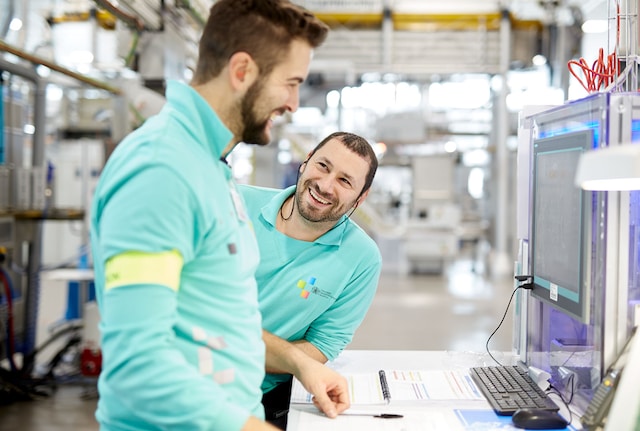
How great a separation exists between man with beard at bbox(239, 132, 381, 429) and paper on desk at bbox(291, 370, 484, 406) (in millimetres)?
145

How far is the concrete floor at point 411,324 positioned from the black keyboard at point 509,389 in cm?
185

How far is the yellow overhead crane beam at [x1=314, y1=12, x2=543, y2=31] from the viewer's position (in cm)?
899

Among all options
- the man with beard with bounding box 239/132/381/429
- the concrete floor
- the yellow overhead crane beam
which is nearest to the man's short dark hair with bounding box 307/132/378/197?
the man with beard with bounding box 239/132/381/429

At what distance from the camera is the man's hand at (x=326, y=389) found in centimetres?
146

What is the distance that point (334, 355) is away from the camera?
1.84 m

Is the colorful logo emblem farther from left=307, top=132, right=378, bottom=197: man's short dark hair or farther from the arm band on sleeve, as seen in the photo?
the arm band on sleeve

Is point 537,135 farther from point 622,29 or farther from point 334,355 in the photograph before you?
point 334,355

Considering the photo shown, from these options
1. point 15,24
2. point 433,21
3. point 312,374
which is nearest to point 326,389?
point 312,374

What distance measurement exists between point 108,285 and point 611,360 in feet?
3.39

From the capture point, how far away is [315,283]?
1.78 metres

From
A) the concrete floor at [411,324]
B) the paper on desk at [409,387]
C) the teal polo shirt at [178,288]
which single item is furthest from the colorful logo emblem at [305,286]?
the concrete floor at [411,324]

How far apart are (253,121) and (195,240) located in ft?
0.78

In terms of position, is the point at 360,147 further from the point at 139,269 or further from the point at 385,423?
the point at 139,269

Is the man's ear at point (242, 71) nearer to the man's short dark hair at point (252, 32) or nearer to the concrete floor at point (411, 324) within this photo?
the man's short dark hair at point (252, 32)
